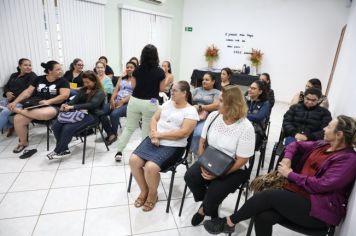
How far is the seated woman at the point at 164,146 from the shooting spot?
2.09m

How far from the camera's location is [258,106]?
9.24 ft

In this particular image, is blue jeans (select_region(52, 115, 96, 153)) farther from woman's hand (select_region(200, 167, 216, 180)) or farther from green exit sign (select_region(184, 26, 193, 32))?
green exit sign (select_region(184, 26, 193, 32))

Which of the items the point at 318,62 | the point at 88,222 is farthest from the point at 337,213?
the point at 318,62

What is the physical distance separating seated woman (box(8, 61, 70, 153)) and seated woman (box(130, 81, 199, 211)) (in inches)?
64.0

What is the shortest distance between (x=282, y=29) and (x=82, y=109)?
5.66 m

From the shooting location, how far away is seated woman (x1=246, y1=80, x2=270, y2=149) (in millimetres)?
2691

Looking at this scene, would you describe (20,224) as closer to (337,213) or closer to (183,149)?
(183,149)

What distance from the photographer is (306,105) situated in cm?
254

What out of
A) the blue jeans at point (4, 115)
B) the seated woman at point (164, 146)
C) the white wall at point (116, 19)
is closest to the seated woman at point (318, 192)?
the seated woman at point (164, 146)

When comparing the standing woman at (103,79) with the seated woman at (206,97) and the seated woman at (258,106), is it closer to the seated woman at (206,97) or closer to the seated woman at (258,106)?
the seated woman at (206,97)

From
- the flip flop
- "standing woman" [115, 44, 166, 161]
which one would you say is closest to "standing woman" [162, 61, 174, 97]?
"standing woman" [115, 44, 166, 161]

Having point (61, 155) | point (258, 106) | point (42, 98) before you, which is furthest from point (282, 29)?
point (61, 155)

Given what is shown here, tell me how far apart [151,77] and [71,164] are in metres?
1.48

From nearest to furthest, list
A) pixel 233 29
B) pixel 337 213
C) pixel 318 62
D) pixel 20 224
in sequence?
1. pixel 337 213
2. pixel 20 224
3. pixel 318 62
4. pixel 233 29
